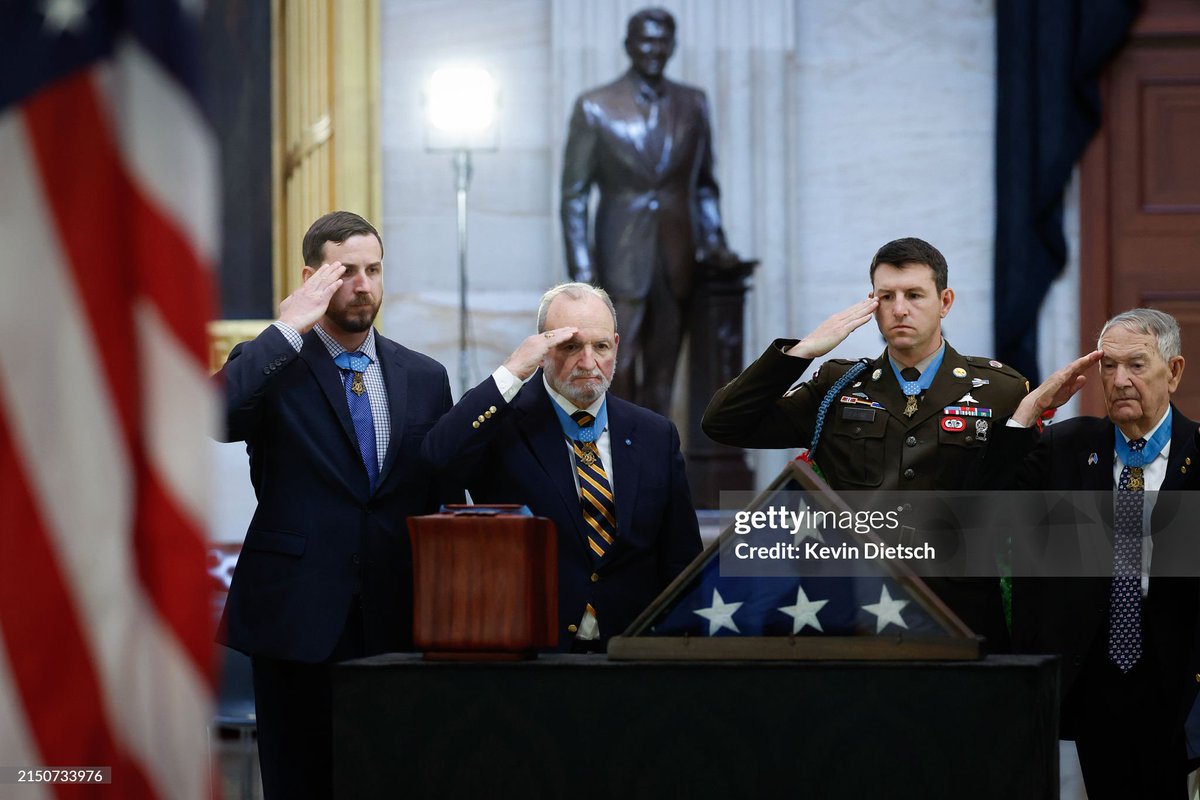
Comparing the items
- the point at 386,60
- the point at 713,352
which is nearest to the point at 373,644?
the point at 713,352

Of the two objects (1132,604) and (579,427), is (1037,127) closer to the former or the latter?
(1132,604)

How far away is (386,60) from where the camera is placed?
8.50 metres

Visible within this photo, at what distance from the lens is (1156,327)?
12.0 ft

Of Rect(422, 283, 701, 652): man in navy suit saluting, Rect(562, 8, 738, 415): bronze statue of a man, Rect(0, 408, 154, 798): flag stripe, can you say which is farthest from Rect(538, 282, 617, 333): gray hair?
Rect(562, 8, 738, 415): bronze statue of a man

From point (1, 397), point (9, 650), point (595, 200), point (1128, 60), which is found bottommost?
point (9, 650)

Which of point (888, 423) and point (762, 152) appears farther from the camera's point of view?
point (762, 152)

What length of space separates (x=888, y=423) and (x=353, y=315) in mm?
1276

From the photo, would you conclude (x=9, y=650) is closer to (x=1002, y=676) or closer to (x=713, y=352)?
(x=1002, y=676)

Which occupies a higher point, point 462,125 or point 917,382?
point 462,125

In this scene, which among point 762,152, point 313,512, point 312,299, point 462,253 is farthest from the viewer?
point 762,152

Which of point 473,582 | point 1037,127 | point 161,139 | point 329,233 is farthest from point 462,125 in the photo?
point 161,139

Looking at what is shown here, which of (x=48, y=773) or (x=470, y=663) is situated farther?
(x=470, y=663)

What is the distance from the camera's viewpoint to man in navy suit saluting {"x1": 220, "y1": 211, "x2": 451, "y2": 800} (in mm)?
3404

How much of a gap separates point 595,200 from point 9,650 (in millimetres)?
6482
